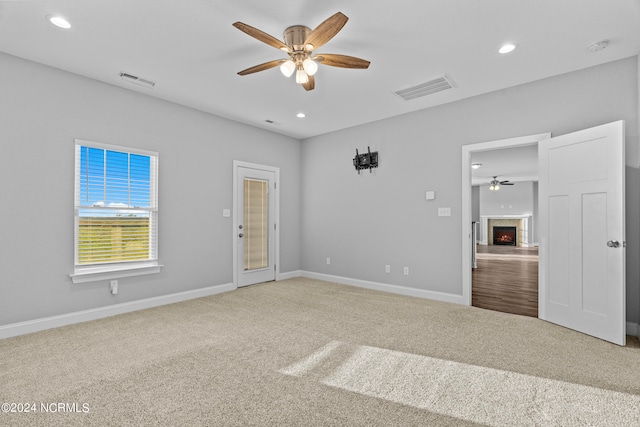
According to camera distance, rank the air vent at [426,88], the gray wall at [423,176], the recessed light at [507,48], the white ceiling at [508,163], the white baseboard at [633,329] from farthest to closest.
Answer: the white ceiling at [508,163] → the air vent at [426,88] → the gray wall at [423,176] → the white baseboard at [633,329] → the recessed light at [507,48]

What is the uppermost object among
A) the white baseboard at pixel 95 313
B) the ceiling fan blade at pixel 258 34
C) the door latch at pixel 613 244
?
the ceiling fan blade at pixel 258 34

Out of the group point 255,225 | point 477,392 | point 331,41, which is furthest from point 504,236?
point 331,41

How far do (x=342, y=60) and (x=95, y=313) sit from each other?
3815 mm

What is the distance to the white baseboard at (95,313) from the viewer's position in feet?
9.87

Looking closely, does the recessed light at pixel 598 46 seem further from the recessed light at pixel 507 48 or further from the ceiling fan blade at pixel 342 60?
the ceiling fan blade at pixel 342 60

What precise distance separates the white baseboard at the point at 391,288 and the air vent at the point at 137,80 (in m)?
4.01

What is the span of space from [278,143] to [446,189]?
3.12 metres

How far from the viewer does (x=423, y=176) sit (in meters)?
4.54

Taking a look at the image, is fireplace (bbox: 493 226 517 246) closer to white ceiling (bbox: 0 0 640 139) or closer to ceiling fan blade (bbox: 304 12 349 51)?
white ceiling (bbox: 0 0 640 139)

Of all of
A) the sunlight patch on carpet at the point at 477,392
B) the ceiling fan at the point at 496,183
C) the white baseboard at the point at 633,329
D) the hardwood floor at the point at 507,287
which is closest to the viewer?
the sunlight patch on carpet at the point at 477,392

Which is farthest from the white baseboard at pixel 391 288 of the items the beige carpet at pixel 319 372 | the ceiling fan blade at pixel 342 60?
the ceiling fan blade at pixel 342 60

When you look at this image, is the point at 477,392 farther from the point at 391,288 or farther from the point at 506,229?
the point at 506,229

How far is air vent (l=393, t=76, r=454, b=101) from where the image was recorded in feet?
11.9

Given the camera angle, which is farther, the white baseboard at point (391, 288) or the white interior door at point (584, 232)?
the white baseboard at point (391, 288)
